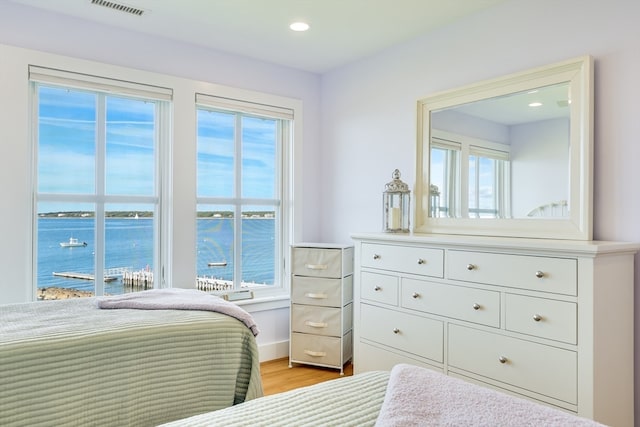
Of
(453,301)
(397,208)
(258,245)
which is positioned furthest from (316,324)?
(453,301)

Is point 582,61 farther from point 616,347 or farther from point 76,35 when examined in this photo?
point 76,35

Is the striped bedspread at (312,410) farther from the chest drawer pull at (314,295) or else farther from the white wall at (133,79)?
the white wall at (133,79)

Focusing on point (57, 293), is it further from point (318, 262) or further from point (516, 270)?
point (516, 270)

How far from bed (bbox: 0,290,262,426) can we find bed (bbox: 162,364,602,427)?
824mm

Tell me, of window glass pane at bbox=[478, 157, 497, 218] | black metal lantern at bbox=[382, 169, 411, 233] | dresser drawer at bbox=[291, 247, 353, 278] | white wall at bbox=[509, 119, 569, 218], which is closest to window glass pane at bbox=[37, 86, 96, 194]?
dresser drawer at bbox=[291, 247, 353, 278]

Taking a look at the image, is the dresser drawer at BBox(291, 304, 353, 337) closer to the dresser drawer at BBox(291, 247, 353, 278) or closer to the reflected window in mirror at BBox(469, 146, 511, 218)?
the dresser drawer at BBox(291, 247, 353, 278)

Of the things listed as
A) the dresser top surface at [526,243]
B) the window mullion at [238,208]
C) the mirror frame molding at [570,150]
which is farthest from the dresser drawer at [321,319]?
the mirror frame molding at [570,150]

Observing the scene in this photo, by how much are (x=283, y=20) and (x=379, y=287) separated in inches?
73.3

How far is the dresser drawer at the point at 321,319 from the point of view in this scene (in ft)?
11.4

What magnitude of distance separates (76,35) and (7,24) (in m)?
0.37

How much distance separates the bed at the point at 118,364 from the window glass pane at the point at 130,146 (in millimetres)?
1179

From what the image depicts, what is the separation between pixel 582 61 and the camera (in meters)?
2.30

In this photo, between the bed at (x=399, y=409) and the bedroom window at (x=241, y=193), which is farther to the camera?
the bedroom window at (x=241, y=193)

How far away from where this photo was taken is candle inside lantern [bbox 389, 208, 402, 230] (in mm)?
3212
